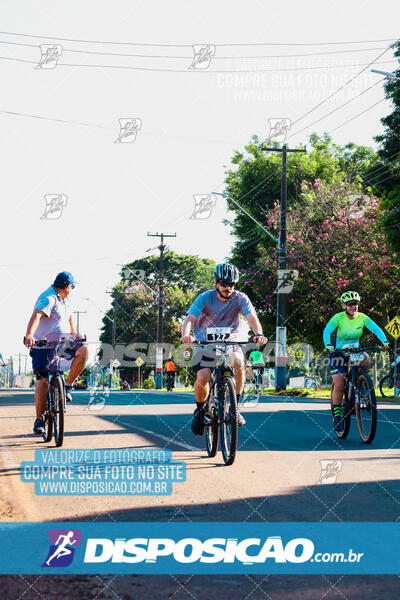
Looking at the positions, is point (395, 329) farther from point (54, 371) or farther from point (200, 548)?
point (200, 548)

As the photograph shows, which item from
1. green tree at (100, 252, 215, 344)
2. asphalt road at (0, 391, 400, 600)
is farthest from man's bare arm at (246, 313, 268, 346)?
green tree at (100, 252, 215, 344)

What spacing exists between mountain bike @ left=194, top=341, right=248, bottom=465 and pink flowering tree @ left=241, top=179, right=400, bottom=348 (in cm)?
2401

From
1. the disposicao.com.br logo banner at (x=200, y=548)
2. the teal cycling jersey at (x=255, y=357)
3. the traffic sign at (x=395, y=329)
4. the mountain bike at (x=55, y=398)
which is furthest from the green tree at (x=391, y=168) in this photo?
the disposicao.com.br logo banner at (x=200, y=548)

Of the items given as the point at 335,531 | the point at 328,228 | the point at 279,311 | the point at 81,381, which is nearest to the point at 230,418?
the point at 335,531

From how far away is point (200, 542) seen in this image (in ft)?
14.3

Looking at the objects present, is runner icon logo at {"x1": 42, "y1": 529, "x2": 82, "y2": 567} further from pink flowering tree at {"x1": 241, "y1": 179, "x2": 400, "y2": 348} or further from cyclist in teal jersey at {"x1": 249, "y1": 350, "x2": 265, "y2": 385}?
pink flowering tree at {"x1": 241, "y1": 179, "x2": 400, "y2": 348}

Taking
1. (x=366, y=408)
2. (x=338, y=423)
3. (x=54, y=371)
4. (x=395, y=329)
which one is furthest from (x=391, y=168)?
(x=54, y=371)

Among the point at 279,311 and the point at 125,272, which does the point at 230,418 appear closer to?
the point at 279,311

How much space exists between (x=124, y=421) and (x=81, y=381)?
41.2 m

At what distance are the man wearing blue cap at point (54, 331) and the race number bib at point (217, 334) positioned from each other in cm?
176

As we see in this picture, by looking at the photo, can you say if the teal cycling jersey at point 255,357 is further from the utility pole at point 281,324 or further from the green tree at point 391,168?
the green tree at point 391,168

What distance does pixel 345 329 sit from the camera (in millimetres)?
10086

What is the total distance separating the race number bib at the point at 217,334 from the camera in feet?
25.3

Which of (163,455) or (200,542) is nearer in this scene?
(200,542)
